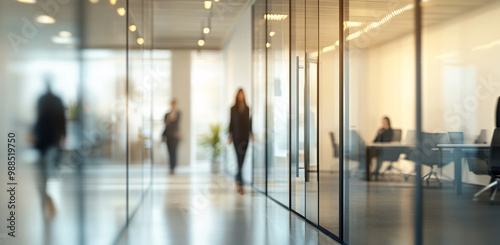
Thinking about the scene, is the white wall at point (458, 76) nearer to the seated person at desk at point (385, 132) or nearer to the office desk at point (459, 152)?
the office desk at point (459, 152)

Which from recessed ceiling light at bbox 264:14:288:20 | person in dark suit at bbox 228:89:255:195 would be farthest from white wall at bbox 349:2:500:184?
person in dark suit at bbox 228:89:255:195

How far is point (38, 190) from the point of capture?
293cm

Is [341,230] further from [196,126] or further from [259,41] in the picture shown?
[196,126]

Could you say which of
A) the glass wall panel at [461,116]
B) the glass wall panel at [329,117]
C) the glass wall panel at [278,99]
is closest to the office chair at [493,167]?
the glass wall panel at [461,116]

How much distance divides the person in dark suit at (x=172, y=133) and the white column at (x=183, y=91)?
0.54 feet

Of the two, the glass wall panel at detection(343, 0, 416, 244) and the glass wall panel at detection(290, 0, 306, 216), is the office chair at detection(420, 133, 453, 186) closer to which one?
the glass wall panel at detection(343, 0, 416, 244)

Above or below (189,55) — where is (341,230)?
below

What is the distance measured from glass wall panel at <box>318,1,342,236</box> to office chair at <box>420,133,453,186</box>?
1902 mm

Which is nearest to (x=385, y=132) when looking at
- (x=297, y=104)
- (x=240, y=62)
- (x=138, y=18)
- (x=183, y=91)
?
(x=297, y=104)

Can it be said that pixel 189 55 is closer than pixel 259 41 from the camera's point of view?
No

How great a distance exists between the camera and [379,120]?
14.6 feet

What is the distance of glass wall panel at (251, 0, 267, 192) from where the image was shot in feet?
33.1

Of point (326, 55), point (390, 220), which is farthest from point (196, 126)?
point (390, 220)

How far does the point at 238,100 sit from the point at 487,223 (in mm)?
7389
